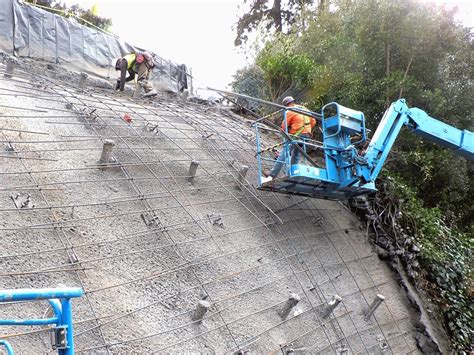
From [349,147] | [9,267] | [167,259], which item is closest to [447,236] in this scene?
[349,147]

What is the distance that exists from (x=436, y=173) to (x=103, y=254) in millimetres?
7486

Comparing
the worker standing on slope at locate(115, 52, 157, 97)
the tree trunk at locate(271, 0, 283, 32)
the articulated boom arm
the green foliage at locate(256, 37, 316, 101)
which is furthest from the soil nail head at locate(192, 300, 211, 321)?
the tree trunk at locate(271, 0, 283, 32)

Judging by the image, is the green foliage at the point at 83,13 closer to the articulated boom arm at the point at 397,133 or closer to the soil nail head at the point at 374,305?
the articulated boom arm at the point at 397,133

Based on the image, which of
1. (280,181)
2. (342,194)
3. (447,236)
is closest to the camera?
(280,181)

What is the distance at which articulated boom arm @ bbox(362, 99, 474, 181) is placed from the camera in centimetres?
602

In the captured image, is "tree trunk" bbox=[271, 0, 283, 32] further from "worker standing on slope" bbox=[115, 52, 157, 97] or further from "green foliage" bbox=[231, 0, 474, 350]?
"worker standing on slope" bbox=[115, 52, 157, 97]

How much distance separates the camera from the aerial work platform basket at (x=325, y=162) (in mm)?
5766

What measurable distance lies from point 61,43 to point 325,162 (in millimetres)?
6229

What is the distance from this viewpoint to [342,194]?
21.4 ft

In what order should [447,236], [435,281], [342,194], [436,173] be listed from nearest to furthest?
1. [342,194]
2. [435,281]
3. [447,236]
4. [436,173]

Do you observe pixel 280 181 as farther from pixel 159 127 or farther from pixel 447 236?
pixel 447 236

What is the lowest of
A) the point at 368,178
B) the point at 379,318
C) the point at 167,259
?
the point at 379,318

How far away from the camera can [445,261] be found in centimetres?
761

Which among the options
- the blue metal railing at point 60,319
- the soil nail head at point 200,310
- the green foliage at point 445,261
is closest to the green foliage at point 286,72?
the green foliage at point 445,261
